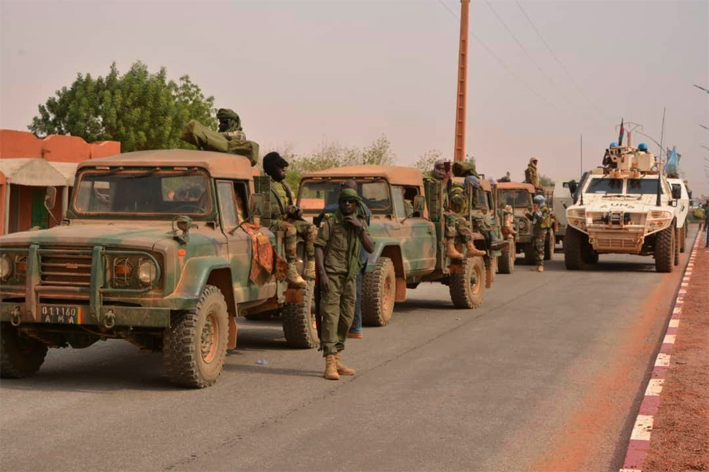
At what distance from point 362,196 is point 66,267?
5985mm

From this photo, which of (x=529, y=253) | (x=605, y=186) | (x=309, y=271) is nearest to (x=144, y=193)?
(x=309, y=271)

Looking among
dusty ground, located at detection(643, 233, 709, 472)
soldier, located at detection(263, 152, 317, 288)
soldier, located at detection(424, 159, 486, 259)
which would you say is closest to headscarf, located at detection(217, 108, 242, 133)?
soldier, located at detection(263, 152, 317, 288)

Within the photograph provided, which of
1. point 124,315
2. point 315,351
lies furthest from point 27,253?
point 315,351

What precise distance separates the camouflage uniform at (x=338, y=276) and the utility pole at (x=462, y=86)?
2084cm

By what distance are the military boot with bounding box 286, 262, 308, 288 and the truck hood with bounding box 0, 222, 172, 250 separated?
1.77 metres

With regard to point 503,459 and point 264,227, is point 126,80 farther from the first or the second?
point 503,459

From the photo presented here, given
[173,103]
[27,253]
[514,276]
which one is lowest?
[514,276]

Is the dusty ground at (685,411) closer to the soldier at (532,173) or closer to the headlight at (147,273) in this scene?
the headlight at (147,273)

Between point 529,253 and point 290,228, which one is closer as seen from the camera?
point 290,228

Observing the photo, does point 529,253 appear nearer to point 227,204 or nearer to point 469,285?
point 469,285

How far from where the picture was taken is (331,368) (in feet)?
28.6

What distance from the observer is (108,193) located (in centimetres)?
908

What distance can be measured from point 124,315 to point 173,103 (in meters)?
41.0

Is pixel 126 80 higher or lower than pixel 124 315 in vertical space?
higher
